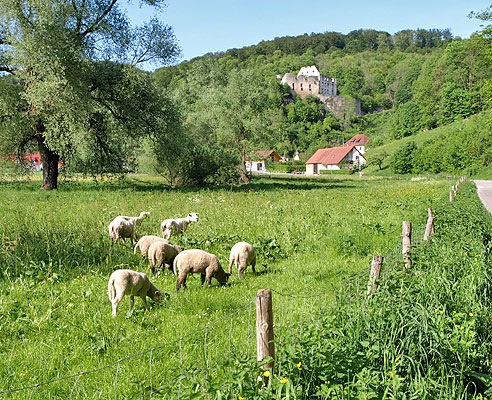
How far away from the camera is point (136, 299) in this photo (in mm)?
6773

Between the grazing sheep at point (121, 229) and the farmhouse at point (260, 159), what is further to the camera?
the farmhouse at point (260, 159)

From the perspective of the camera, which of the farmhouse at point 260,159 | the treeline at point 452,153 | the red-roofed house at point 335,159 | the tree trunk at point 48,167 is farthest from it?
the red-roofed house at point 335,159

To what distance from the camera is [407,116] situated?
358 feet

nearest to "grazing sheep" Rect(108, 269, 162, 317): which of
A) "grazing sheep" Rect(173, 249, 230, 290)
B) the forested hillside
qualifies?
"grazing sheep" Rect(173, 249, 230, 290)

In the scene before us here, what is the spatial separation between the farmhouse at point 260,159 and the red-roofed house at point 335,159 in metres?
13.3

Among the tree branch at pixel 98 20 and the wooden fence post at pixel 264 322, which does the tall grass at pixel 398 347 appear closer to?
the wooden fence post at pixel 264 322

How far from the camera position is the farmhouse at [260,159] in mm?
45594

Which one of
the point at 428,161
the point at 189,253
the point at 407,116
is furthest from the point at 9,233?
the point at 407,116

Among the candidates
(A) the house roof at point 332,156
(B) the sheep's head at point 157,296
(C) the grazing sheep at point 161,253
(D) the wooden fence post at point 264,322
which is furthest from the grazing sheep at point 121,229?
(A) the house roof at point 332,156

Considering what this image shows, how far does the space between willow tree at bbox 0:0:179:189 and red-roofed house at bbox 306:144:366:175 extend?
84.5 meters

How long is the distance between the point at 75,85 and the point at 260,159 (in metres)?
27.6

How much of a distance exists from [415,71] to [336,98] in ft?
145

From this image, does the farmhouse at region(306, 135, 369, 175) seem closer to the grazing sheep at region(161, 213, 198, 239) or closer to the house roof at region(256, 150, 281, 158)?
the house roof at region(256, 150, 281, 158)

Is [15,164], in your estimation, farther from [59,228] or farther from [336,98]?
[336,98]
